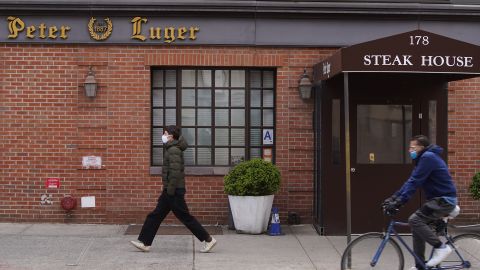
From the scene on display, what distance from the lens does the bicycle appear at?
6.92 meters

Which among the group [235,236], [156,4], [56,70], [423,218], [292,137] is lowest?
[235,236]

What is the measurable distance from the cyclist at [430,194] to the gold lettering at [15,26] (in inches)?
266

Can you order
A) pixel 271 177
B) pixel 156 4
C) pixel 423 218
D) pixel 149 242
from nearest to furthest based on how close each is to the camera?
pixel 423 218 → pixel 149 242 → pixel 271 177 → pixel 156 4

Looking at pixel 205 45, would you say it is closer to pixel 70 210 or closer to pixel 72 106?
pixel 72 106

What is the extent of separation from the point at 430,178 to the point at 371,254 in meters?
1.05

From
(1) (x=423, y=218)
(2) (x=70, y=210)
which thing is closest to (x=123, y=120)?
(2) (x=70, y=210)

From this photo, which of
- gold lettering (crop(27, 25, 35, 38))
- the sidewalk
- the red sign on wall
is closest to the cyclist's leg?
the sidewalk

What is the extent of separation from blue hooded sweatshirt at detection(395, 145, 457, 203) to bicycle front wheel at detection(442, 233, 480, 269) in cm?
53

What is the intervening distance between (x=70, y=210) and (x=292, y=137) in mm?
3879

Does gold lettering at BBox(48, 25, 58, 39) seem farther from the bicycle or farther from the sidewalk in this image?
the bicycle

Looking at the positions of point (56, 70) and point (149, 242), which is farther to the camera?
point (56, 70)

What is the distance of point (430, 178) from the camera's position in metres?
6.84

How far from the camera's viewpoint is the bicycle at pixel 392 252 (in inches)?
273

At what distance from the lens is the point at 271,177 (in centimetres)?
966
